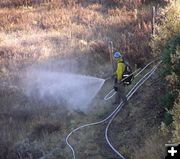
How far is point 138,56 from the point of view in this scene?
13.2 m

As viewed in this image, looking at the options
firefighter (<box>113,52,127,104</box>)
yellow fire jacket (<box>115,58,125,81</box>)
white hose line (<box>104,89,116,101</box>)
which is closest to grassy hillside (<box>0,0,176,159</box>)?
white hose line (<box>104,89,116,101</box>)

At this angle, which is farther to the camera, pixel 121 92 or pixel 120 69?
pixel 121 92

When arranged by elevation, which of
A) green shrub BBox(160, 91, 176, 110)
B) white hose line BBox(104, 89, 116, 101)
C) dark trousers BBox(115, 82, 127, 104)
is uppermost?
green shrub BBox(160, 91, 176, 110)

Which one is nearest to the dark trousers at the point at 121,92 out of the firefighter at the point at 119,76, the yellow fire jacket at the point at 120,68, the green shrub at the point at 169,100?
the firefighter at the point at 119,76

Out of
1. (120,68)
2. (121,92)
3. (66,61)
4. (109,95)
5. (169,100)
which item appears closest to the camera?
(169,100)

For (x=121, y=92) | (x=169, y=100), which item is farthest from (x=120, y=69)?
(x=169, y=100)

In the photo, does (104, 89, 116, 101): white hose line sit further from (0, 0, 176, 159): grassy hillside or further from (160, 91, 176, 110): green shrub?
(160, 91, 176, 110): green shrub

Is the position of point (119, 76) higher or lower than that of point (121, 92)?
higher

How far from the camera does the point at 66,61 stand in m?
14.2

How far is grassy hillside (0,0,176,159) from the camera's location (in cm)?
998

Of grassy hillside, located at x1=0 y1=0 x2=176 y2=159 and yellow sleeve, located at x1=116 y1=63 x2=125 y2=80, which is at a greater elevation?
yellow sleeve, located at x1=116 y1=63 x2=125 y2=80

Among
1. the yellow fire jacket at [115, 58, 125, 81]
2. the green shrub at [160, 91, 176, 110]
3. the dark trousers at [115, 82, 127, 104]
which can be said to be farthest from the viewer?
the dark trousers at [115, 82, 127, 104]

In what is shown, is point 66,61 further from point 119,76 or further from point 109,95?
point 119,76

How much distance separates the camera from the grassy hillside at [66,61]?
998cm
